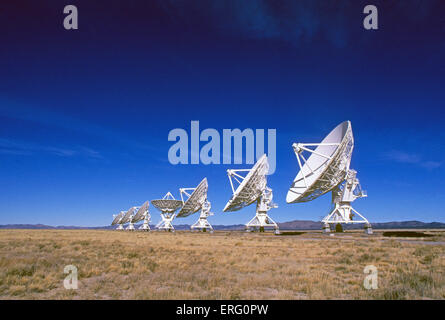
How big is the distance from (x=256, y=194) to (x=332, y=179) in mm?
15037

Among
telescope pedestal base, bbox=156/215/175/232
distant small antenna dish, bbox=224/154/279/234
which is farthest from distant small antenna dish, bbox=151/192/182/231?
distant small antenna dish, bbox=224/154/279/234

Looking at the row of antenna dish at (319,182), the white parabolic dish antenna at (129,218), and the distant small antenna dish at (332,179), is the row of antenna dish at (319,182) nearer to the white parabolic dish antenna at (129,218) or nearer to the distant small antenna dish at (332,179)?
the distant small antenna dish at (332,179)

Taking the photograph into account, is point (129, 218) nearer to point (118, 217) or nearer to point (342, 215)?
point (118, 217)

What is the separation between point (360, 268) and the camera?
12062 millimetres

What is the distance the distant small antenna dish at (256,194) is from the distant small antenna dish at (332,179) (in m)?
5.72

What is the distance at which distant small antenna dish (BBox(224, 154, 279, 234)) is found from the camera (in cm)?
4234

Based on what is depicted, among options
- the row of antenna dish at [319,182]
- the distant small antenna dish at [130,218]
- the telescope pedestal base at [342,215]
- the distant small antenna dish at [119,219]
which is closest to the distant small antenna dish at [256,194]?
the row of antenna dish at [319,182]

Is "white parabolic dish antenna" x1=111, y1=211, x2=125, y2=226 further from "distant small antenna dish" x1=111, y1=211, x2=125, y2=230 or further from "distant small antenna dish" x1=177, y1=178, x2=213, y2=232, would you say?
"distant small antenna dish" x1=177, y1=178, x2=213, y2=232

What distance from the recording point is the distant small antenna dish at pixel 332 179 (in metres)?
33.1

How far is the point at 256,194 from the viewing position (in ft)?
151
